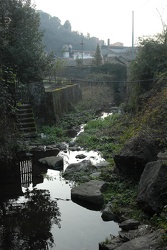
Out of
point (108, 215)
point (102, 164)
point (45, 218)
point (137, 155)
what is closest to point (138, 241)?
point (108, 215)

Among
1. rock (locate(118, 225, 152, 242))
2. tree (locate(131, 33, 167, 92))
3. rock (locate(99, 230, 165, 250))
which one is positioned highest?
tree (locate(131, 33, 167, 92))

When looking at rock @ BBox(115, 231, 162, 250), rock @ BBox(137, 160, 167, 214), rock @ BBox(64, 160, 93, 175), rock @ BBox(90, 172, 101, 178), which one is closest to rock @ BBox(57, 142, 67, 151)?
rock @ BBox(64, 160, 93, 175)

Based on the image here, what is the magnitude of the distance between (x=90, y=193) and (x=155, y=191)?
192 centimetres

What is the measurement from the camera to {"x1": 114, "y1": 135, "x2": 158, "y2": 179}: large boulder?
22.8 feet

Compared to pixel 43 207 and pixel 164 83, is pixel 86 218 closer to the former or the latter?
pixel 43 207

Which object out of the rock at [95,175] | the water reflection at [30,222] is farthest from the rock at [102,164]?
the water reflection at [30,222]

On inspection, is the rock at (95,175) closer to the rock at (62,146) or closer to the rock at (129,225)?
the rock at (129,225)

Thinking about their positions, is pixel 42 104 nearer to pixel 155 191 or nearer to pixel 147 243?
pixel 155 191

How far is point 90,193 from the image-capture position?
6.80m

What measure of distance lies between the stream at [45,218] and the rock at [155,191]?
2.74ft

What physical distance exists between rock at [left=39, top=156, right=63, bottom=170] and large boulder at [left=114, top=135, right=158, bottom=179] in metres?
2.69

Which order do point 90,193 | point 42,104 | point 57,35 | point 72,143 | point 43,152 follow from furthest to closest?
point 57,35, point 42,104, point 72,143, point 43,152, point 90,193

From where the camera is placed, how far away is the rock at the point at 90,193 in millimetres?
6625

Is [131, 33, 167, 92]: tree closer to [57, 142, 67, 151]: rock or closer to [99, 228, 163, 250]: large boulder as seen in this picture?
[57, 142, 67, 151]: rock
